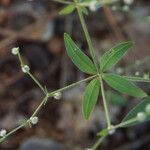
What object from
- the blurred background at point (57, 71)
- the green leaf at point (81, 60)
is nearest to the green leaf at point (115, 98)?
the blurred background at point (57, 71)

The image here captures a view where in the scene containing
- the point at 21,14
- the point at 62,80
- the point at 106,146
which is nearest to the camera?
the point at 106,146

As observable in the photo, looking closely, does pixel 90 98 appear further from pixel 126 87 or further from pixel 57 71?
pixel 57 71

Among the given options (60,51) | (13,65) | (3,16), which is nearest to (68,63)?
(60,51)

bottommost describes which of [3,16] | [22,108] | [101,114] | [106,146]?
[106,146]

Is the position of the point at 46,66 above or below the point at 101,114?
above

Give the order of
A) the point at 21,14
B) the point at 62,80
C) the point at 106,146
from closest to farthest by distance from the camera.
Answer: the point at 106,146 → the point at 62,80 → the point at 21,14

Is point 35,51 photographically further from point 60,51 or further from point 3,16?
point 3,16

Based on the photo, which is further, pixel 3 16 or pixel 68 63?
pixel 3 16
